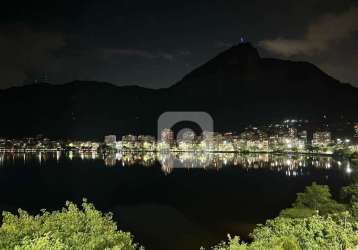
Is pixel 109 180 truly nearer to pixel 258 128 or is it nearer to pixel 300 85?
pixel 258 128

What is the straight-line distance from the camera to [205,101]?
13162cm

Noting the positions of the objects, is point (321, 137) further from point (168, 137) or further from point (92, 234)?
point (92, 234)

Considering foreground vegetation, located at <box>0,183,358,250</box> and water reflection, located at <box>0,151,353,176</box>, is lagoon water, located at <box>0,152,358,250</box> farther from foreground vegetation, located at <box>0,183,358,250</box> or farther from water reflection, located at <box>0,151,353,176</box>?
foreground vegetation, located at <box>0,183,358,250</box>

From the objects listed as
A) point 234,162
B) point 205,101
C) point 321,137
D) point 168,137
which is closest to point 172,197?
point 234,162

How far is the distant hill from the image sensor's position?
12316cm

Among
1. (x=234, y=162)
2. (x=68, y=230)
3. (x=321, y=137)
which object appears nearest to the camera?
(x=68, y=230)

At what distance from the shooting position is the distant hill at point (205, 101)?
123 m

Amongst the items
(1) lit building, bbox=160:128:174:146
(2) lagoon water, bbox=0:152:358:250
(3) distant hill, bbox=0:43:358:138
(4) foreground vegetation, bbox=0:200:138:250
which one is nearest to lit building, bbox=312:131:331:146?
(3) distant hill, bbox=0:43:358:138

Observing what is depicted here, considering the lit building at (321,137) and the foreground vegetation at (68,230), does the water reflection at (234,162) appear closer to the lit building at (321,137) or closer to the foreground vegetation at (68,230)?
the lit building at (321,137)

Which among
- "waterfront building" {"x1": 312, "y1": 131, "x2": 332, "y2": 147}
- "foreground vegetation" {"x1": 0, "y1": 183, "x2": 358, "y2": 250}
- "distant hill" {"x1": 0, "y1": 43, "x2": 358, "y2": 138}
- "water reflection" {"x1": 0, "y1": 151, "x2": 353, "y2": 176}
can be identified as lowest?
"water reflection" {"x1": 0, "y1": 151, "x2": 353, "y2": 176}

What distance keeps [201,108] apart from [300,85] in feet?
116

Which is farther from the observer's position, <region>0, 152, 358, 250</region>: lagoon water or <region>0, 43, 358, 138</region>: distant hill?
<region>0, 43, 358, 138</region>: distant hill

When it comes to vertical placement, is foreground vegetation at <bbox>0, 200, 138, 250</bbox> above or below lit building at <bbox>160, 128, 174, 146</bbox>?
below

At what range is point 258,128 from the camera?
376 feet
